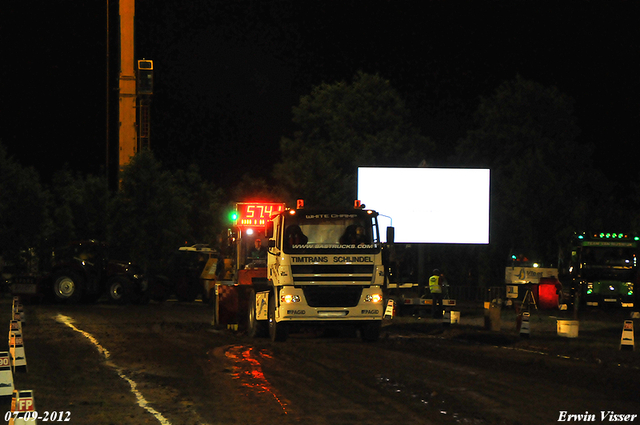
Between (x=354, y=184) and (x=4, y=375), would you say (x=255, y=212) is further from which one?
(x=354, y=184)

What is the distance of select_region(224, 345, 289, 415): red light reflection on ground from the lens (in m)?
11.6

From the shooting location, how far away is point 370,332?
744 inches

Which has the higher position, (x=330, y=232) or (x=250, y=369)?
(x=330, y=232)

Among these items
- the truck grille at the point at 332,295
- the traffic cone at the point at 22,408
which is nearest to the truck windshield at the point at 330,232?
the truck grille at the point at 332,295

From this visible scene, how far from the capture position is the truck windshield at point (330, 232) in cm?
1814

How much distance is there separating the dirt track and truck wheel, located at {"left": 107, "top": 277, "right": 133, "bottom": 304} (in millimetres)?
10063

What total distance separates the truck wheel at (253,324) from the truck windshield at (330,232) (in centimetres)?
233

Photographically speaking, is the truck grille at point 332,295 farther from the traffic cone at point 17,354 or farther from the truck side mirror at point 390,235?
the traffic cone at point 17,354

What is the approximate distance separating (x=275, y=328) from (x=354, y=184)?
4009 centimetres

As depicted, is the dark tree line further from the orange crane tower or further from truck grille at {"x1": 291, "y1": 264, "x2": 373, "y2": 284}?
truck grille at {"x1": 291, "y1": 264, "x2": 373, "y2": 284}

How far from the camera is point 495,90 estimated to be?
69.6m

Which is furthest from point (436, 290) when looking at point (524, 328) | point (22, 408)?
point (22, 408)

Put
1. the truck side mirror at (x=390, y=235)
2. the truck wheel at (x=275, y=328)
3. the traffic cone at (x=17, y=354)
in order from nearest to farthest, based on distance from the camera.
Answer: the traffic cone at (x=17, y=354), the truck wheel at (x=275, y=328), the truck side mirror at (x=390, y=235)

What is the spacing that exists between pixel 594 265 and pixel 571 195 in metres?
23.5
